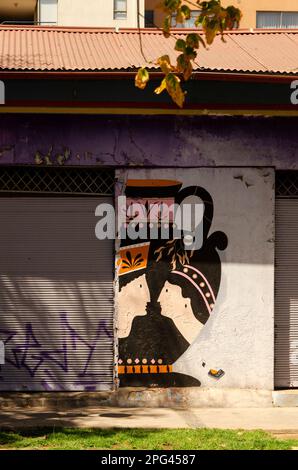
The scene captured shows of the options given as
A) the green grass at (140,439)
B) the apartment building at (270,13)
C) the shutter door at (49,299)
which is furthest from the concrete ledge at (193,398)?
the apartment building at (270,13)

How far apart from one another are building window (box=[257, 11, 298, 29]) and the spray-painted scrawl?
1201 inches

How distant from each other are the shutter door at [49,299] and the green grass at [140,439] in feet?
7.27

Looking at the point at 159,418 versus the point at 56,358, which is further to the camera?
the point at 56,358

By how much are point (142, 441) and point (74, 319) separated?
3.26 metres

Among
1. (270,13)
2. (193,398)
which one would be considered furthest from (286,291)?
(270,13)

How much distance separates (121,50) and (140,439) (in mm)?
5895

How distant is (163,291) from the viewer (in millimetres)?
13555

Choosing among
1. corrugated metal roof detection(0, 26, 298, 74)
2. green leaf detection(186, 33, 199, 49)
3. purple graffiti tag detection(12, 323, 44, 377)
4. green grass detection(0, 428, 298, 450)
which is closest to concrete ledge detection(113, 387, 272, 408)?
purple graffiti tag detection(12, 323, 44, 377)

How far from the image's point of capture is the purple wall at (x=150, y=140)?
1342cm

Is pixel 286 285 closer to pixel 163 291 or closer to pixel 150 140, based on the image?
pixel 163 291

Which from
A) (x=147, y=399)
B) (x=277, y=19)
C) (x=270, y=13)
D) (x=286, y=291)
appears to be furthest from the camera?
(x=277, y=19)

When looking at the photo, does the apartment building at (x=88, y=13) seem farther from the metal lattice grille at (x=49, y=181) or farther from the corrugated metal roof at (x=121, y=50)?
the metal lattice grille at (x=49, y=181)

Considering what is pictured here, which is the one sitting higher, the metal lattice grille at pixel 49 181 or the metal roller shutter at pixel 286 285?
the metal lattice grille at pixel 49 181

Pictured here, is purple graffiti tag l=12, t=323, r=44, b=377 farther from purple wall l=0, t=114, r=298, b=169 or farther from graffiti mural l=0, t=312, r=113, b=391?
purple wall l=0, t=114, r=298, b=169
